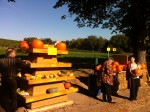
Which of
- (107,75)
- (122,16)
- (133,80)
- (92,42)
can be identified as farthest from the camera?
(92,42)

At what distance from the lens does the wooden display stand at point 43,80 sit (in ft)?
31.6

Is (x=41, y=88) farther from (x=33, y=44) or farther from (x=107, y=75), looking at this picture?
(x=107, y=75)

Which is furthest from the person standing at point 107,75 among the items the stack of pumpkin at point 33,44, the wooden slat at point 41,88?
the stack of pumpkin at point 33,44

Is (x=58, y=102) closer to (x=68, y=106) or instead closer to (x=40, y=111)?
(x=68, y=106)

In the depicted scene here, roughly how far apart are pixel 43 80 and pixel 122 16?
9554 mm

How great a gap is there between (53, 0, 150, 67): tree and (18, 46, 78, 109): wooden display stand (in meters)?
7.07

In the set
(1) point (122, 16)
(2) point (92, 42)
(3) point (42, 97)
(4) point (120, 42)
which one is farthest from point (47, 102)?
(2) point (92, 42)

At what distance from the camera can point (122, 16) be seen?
58.2ft

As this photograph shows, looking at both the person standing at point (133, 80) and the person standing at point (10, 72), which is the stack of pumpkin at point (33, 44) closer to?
the person standing at point (10, 72)

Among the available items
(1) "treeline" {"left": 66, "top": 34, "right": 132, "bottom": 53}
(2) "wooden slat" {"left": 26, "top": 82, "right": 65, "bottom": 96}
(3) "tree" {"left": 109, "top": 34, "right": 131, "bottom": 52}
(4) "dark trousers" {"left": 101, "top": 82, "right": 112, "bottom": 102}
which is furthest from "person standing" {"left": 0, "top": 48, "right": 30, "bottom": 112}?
(1) "treeline" {"left": 66, "top": 34, "right": 132, "bottom": 53}

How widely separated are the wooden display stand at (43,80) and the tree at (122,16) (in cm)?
707

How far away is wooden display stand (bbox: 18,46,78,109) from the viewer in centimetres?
963

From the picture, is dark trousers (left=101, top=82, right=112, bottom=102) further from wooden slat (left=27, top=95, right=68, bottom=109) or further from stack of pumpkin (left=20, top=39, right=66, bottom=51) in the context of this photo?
stack of pumpkin (left=20, top=39, right=66, bottom=51)

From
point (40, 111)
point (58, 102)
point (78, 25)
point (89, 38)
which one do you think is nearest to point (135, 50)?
point (78, 25)
